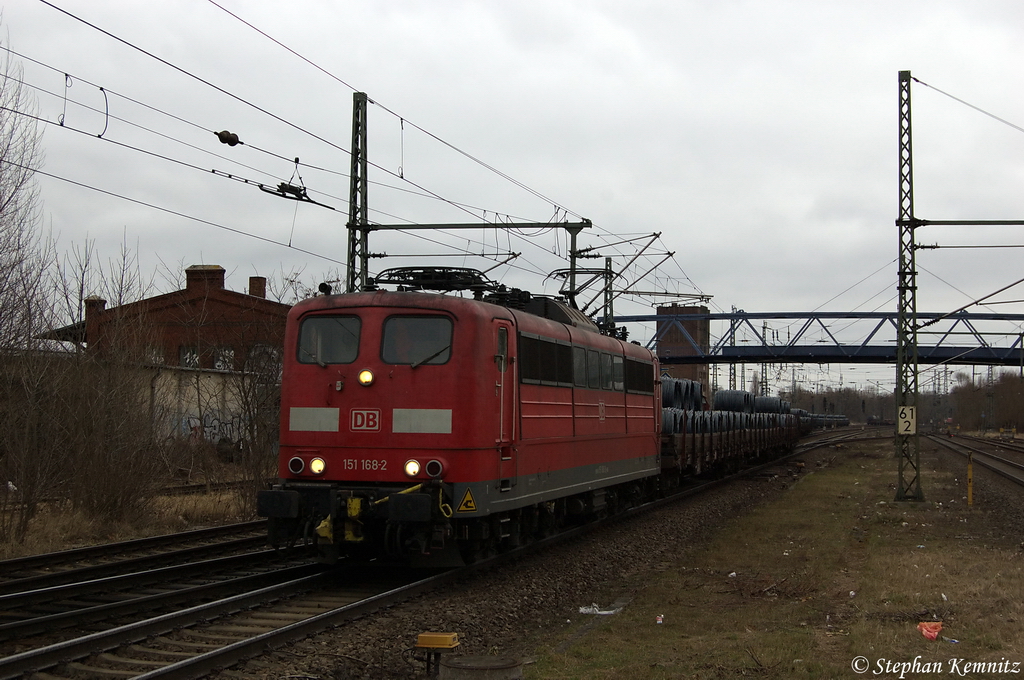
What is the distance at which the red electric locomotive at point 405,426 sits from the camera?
10.5 metres

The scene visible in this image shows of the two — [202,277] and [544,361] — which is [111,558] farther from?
[202,277]

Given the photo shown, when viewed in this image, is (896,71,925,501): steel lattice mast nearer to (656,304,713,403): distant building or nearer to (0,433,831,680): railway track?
(0,433,831,680): railway track

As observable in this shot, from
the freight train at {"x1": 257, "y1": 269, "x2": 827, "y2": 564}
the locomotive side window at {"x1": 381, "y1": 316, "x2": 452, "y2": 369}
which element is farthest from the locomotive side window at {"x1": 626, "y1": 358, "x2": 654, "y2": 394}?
the locomotive side window at {"x1": 381, "y1": 316, "x2": 452, "y2": 369}

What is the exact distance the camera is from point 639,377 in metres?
17.9

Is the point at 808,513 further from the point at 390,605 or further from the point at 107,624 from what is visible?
the point at 107,624

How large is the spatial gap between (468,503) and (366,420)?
151 cm

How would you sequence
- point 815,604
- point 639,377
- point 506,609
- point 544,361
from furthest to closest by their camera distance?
point 639,377
point 544,361
point 815,604
point 506,609

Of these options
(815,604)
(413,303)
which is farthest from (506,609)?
(413,303)

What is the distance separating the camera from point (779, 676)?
7113 millimetres

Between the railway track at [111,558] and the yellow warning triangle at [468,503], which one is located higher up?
the yellow warning triangle at [468,503]

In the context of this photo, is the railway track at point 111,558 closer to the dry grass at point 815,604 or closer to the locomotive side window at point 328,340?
the locomotive side window at point 328,340

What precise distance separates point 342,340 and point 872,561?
7676 millimetres

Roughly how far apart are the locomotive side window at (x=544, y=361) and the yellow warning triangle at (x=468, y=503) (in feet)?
6.25

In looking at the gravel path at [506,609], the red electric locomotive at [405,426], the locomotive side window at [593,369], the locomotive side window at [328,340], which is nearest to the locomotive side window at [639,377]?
the locomotive side window at [593,369]
